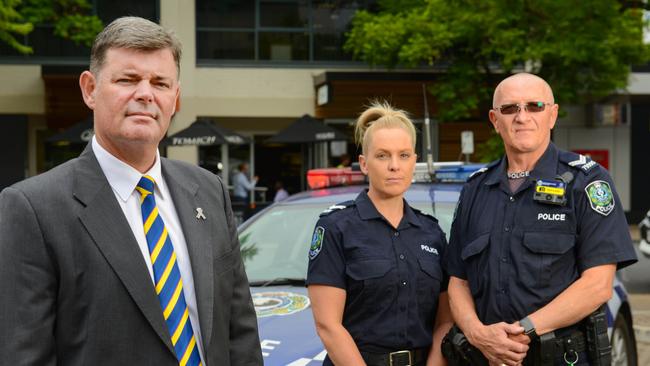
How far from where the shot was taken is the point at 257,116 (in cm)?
2084

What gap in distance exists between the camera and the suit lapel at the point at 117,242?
2.10 m

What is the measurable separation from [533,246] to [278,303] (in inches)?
65.2

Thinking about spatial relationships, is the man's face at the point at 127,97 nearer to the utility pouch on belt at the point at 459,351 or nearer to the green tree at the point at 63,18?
the utility pouch on belt at the point at 459,351

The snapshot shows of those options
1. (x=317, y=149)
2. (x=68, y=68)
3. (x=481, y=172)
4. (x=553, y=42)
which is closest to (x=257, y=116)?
(x=317, y=149)

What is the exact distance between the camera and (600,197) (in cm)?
320

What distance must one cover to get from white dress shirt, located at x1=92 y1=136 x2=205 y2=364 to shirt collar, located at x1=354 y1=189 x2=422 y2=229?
1.19m

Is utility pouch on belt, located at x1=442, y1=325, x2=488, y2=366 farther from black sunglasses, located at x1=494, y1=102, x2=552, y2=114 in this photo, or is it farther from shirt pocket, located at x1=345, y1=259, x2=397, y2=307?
black sunglasses, located at x1=494, y1=102, x2=552, y2=114

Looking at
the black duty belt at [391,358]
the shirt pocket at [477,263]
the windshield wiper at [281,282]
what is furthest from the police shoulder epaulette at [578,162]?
the windshield wiper at [281,282]

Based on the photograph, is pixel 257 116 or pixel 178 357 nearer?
pixel 178 357

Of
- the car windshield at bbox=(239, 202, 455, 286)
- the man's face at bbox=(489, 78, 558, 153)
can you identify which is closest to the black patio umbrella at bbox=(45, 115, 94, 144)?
the car windshield at bbox=(239, 202, 455, 286)

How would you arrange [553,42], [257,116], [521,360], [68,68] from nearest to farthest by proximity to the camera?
1. [521,360]
2. [553,42]
3. [68,68]
4. [257,116]

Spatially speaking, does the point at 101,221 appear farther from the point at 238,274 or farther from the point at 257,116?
the point at 257,116

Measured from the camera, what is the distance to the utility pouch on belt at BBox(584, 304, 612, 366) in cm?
319

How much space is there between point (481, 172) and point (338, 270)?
77 cm
